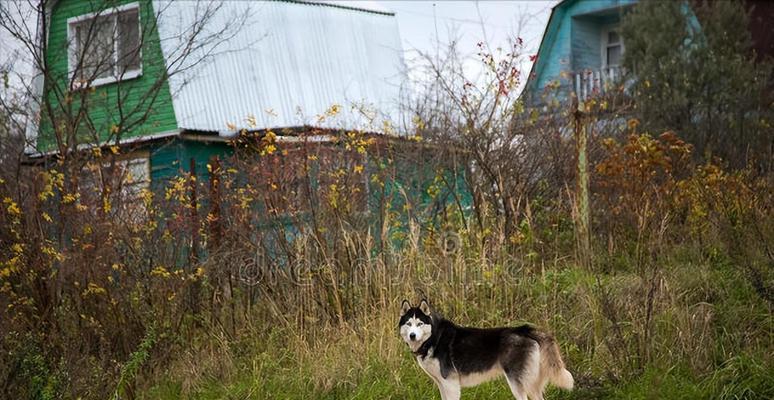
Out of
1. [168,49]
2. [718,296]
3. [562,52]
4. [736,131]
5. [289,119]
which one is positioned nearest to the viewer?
[718,296]

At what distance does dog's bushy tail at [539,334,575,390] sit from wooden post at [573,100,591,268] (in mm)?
3133

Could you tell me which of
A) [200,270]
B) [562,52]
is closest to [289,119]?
[562,52]

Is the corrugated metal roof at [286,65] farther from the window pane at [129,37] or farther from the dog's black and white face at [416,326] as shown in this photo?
the dog's black and white face at [416,326]

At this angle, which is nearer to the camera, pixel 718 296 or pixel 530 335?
pixel 530 335

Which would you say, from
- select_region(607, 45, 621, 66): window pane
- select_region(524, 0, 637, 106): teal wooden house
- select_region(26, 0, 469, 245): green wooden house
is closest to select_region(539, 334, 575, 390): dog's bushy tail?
select_region(26, 0, 469, 245): green wooden house

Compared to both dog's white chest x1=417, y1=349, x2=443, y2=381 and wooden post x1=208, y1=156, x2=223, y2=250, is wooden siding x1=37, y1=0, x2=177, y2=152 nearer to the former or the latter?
wooden post x1=208, y1=156, x2=223, y2=250

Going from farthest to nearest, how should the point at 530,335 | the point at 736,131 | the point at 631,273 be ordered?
the point at 736,131 < the point at 631,273 < the point at 530,335

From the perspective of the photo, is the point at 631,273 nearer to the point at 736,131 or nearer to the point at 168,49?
the point at 736,131

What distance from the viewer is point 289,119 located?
62.8 feet

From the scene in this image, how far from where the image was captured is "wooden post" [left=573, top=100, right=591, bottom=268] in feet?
33.9

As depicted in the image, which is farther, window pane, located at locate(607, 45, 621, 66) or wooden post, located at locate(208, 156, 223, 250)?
window pane, located at locate(607, 45, 621, 66)

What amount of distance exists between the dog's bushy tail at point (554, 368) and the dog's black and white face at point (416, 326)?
0.90m

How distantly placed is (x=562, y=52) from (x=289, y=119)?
24.5ft

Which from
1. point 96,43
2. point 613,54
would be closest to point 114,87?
point 96,43
